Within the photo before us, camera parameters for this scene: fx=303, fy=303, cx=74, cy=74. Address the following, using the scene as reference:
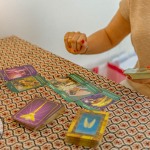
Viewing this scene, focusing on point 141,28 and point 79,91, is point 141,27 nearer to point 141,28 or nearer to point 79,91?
point 141,28

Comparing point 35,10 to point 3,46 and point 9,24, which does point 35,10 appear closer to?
point 9,24

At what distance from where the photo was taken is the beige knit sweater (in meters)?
0.88

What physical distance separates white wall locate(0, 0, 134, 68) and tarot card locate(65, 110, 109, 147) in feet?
2.21

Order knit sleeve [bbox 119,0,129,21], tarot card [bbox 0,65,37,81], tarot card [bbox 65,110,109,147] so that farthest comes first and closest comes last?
1. knit sleeve [bbox 119,0,129,21]
2. tarot card [bbox 0,65,37,81]
3. tarot card [bbox 65,110,109,147]

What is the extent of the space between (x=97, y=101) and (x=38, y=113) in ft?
0.48

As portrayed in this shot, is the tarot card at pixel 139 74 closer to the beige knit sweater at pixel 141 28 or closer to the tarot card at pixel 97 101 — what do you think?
the tarot card at pixel 97 101

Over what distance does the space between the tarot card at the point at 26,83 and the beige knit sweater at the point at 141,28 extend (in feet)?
1.00

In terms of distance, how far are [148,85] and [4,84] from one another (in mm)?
420

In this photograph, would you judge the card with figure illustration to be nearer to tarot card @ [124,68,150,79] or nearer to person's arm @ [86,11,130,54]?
tarot card @ [124,68,150,79]

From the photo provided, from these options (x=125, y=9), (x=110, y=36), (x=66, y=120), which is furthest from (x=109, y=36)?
(x=66, y=120)

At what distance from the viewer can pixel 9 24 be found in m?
1.20

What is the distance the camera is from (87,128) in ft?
1.94

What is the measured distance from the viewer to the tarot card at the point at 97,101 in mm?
693

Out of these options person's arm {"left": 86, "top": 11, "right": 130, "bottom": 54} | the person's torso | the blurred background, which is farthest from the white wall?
the person's torso
